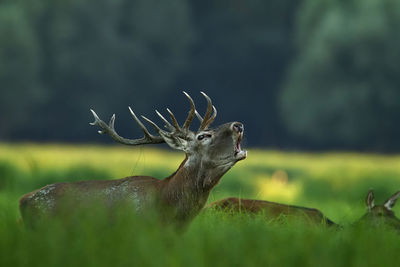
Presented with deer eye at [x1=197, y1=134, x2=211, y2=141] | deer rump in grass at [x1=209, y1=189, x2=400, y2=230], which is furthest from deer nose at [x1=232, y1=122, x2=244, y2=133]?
deer rump in grass at [x1=209, y1=189, x2=400, y2=230]

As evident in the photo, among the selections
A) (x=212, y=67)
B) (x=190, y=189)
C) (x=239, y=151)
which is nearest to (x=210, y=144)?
(x=239, y=151)

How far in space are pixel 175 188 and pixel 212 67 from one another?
3919 cm

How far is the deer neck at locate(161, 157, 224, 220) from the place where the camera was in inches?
213

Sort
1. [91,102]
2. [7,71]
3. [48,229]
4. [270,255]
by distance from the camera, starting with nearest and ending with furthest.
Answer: [270,255]
[48,229]
[7,71]
[91,102]

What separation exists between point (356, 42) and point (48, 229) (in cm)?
3359

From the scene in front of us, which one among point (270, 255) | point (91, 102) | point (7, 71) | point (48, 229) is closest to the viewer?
point (270, 255)

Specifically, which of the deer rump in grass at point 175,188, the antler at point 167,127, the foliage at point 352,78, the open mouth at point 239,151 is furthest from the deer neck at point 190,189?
the foliage at point 352,78

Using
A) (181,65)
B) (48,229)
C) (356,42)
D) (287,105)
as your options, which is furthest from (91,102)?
(48,229)

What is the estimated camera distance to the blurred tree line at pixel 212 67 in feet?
119

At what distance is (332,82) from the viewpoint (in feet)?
123

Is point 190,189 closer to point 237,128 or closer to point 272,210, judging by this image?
point 237,128

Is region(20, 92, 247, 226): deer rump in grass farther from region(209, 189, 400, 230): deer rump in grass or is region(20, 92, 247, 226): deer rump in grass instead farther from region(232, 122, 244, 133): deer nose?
region(209, 189, 400, 230): deer rump in grass

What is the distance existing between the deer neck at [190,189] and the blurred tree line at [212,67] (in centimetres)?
3083

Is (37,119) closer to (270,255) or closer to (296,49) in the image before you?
(296,49)
